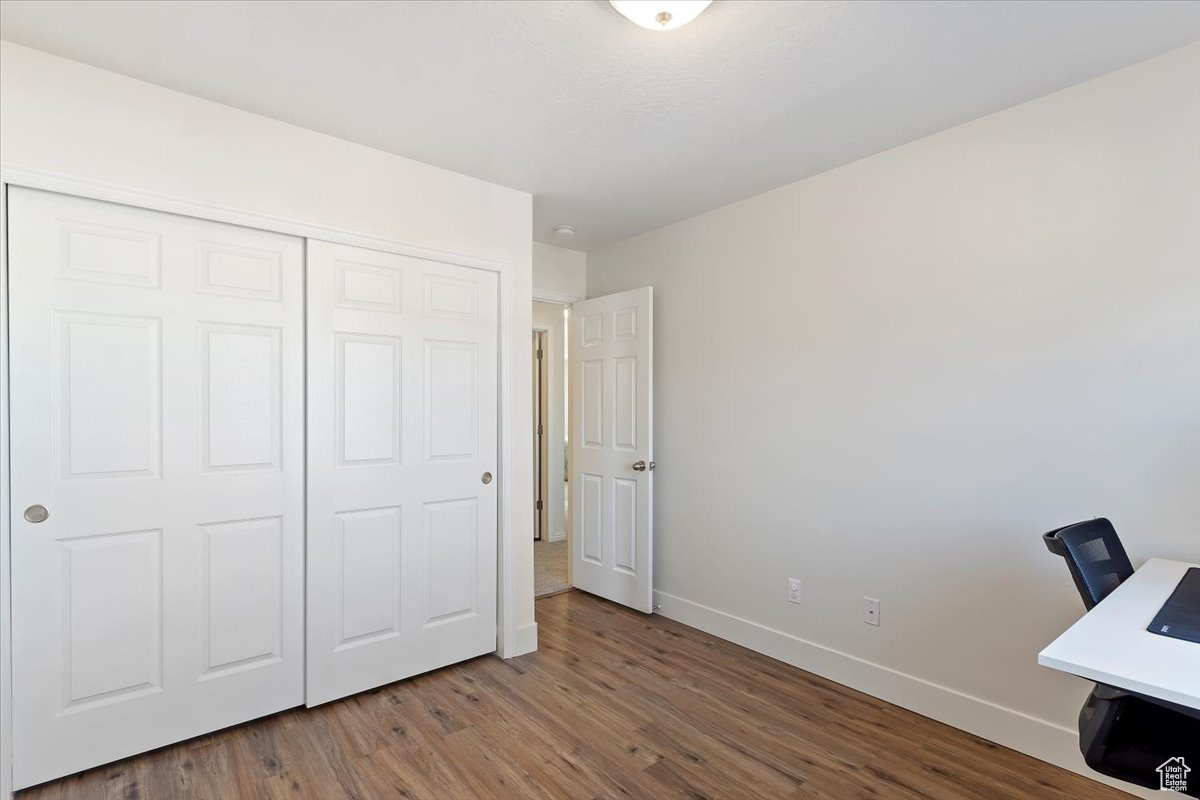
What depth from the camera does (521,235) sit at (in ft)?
10.6

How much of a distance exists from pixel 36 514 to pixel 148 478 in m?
0.32

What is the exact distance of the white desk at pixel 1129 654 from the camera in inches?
42.0

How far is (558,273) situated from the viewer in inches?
167

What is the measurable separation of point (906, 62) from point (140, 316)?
2886mm

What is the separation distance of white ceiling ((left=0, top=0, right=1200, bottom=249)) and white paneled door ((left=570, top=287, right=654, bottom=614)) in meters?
1.33

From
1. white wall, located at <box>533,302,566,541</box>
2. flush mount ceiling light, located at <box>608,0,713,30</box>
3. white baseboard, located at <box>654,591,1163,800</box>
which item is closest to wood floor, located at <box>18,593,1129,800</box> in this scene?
white baseboard, located at <box>654,591,1163,800</box>

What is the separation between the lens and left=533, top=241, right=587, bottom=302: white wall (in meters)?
4.14

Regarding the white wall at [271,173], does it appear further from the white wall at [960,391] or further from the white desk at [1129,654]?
the white desk at [1129,654]

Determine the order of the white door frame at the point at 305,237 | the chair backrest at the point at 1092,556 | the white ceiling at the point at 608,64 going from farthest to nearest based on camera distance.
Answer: the white door frame at the point at 305,237 → the white ceiling at the point at 608,64 → the chair backrest at the point at 1092,556

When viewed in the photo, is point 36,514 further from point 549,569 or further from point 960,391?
point 960,391

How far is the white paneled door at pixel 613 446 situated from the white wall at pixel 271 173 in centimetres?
83

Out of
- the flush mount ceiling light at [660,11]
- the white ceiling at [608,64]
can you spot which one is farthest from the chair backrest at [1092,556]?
the flush mount ceiling light at [660,11]

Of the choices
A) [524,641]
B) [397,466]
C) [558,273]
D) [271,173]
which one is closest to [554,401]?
[558,273]

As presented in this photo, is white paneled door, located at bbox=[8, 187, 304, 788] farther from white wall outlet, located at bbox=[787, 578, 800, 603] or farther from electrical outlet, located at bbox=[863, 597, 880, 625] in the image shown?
electrical outlet, located at bbox=[863, 597, 880, 625]
